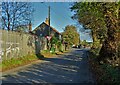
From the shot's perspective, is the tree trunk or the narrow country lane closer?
the tree trunk

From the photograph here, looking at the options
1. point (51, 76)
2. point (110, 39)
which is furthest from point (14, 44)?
point (110, 39)

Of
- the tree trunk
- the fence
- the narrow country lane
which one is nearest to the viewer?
the tree trunk

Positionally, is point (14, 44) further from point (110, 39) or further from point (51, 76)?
point (110, 39)

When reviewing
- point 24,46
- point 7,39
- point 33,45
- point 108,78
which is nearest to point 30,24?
point 33,45

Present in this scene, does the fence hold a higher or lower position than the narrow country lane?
higher

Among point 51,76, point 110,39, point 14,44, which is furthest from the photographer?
point 14,44

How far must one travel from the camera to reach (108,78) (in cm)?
858

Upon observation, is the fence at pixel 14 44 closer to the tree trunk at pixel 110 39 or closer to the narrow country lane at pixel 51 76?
the narrow country lane at pixel 51 76

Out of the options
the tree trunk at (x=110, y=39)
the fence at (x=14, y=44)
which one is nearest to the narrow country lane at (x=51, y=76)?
the tree trunk at (x=110, y=39)

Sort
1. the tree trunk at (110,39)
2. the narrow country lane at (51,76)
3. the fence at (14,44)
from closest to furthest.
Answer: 1. the tree trunk at (110,39)
2. the narrow country lane at (51,76)
3. the fence at (14,44)

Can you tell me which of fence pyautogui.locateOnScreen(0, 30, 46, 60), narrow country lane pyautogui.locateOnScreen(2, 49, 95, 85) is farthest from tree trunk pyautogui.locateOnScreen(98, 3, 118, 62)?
fence pyautogui.locateOnScreen(0, 30, 46, 60)

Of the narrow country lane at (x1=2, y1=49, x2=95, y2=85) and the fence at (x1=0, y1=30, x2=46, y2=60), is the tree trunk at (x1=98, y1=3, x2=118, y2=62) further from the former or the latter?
the fence at (x1=0, y1=30, x2=46, y2=60)

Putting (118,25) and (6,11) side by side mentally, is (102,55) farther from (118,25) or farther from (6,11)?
(6,11)

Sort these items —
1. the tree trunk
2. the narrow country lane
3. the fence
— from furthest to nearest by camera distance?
the fence
the narrow country lane
the tree trunk
